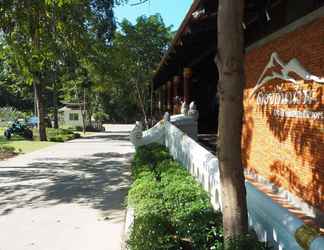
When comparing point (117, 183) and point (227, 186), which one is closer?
point (227, 186)

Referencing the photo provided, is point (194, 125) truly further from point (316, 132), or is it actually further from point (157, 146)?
point (316, 132)

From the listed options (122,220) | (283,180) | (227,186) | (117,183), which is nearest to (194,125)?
(117,183)

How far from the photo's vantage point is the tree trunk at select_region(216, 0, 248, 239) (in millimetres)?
3258

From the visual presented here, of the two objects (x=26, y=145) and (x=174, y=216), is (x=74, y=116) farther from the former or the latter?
(x=174, y=216)

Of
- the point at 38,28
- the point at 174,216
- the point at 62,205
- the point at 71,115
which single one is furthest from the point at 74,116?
the point at 174,216

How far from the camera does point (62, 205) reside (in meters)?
8.78

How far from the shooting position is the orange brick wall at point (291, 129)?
6906 millimetres

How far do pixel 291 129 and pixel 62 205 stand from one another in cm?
451

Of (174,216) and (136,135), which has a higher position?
(136,135)

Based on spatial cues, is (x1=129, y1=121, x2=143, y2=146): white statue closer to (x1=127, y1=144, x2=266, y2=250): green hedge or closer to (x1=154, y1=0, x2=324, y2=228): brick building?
(x1=154, y1=0, x2=324, y2=228): brick building

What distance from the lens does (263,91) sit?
9578 mm

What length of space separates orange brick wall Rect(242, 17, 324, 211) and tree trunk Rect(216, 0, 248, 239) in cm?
367

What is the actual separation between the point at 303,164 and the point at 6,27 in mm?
6897

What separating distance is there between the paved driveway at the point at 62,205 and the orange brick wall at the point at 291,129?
3023mm
